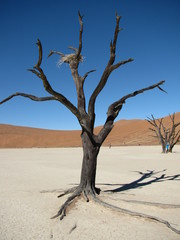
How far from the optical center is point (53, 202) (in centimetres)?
526

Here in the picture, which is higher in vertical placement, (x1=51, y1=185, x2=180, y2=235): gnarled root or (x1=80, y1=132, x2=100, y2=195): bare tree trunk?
(x1=80, y1=132, x2=100, y2=195): bare tree trunk

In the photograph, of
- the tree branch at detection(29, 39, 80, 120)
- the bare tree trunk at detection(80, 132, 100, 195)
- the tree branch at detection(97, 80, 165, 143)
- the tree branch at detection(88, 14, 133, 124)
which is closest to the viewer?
the tree branch at detection(29, 39, 80, 120)

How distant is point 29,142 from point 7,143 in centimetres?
508

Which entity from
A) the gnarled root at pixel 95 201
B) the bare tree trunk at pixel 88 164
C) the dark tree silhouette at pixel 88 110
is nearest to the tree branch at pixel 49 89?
the dark tree silhouette at pixel 88 110

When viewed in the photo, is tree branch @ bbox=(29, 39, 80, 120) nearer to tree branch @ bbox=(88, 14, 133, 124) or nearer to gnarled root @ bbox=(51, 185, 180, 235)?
tree branch @ bbox=(88, 14, 133, 124)

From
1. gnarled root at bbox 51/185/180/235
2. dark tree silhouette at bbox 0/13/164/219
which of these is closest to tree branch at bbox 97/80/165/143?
dark tree silhouette at bbox 0/13/164/219

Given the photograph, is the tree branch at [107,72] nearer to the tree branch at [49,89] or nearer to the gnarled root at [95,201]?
the tree branch at [49,89]

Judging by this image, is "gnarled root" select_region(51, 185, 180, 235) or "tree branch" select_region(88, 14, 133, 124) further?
"tree branch" select_region(88, 14, 133, 124)

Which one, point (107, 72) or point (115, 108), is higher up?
point (107, 72)

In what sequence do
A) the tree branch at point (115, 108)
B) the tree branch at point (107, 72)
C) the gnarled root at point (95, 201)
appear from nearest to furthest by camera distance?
the gnarled root at point (95, 201) < the tree branch at point (107, 72) < the tree branch at point (115, 108)

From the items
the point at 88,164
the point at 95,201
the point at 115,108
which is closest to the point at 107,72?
the point at 115,108

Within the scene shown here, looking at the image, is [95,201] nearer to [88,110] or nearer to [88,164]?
[88,164]

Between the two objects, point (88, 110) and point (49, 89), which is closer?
point (49, 89)

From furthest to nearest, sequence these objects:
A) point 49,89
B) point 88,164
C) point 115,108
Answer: point 115,108
point 88,164
point 49,89
